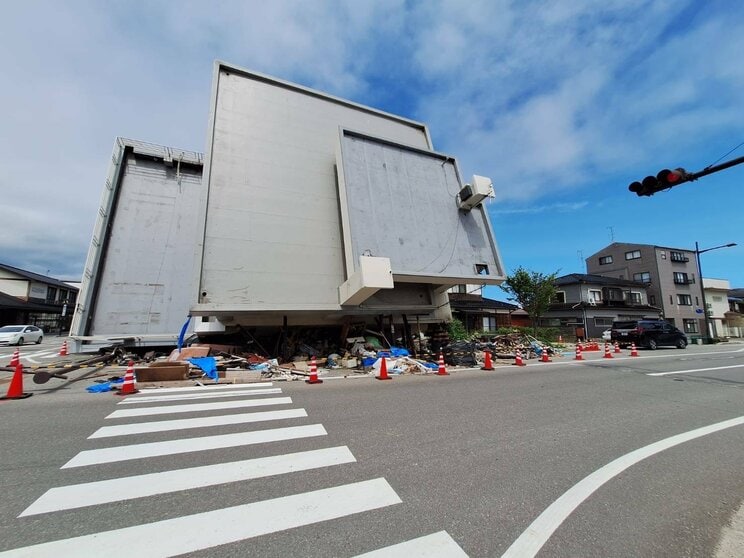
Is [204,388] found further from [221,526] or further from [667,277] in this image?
[667,277]

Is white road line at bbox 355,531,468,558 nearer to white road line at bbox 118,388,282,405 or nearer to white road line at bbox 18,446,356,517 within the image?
white road line at bbox 18,446,356,517

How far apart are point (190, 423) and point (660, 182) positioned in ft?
32.3

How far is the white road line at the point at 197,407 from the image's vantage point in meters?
5.60

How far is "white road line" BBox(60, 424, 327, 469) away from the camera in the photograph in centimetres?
383

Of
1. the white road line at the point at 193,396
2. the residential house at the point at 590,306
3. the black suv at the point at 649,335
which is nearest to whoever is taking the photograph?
the white road line at the point at 193,396

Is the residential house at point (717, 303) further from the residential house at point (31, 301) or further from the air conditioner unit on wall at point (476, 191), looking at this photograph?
the residential house at point (31, 301)

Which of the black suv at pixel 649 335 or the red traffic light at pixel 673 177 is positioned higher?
the red traffic light at pixel 673 177

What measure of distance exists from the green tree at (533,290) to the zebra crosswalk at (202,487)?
2594 centimetres

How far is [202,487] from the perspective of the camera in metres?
3.22

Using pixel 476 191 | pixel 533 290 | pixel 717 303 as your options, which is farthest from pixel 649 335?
pixel 717 303

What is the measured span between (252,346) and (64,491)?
11.2 m

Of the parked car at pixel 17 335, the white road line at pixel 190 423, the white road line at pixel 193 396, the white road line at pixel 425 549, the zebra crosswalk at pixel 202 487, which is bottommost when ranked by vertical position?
the white road line at pixel 425 549


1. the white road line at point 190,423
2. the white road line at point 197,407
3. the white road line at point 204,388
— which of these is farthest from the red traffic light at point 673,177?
the white road line at point 204,388

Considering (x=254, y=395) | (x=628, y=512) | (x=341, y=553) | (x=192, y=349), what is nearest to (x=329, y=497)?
(x=341, y=553)
